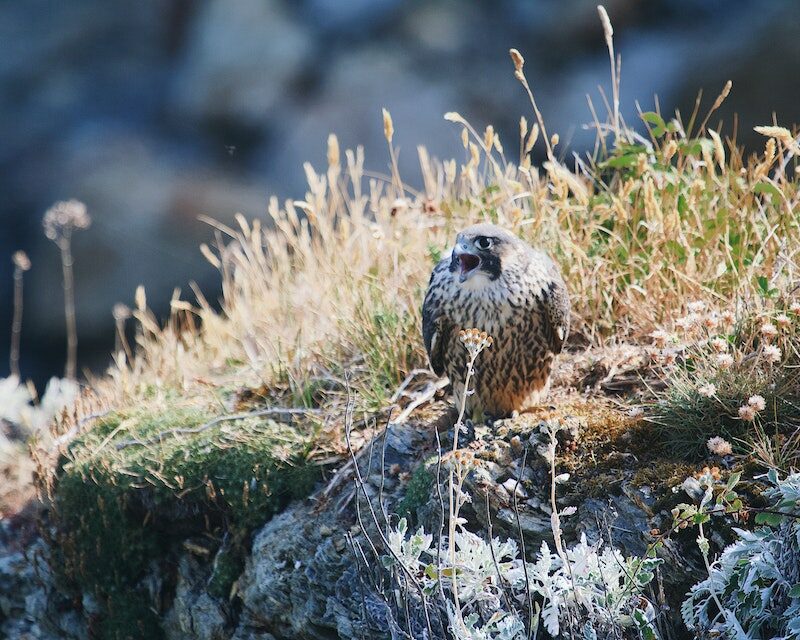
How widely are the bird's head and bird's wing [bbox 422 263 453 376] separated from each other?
4.4 inches

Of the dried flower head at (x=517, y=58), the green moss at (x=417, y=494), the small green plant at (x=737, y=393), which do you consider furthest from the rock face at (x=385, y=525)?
the dried flower head at (x=517, y=58)

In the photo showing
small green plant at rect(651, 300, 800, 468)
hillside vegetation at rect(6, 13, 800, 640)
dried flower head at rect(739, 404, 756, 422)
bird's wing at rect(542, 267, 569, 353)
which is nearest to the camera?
hillside vegetation at rect(6, 13, 800, 640)

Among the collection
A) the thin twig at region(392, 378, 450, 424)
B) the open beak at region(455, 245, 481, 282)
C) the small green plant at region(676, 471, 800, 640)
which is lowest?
the small green plant at region(676, 471, 800, 640)

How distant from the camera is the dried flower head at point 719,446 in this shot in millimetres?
2553

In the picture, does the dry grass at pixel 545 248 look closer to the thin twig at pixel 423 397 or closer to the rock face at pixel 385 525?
the thin twig at pixel 423 397

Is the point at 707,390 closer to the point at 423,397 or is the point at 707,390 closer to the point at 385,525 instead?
the point at 385,525

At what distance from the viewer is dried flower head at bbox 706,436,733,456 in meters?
2.55

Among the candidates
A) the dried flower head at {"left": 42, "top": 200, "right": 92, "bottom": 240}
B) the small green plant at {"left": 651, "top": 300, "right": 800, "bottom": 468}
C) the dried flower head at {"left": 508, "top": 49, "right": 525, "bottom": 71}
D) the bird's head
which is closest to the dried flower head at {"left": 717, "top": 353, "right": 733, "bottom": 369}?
the small green plant at {"left": 651, "top": 300, "right": 800, "bottom": 468}

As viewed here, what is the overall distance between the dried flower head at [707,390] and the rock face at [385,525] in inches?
8.0

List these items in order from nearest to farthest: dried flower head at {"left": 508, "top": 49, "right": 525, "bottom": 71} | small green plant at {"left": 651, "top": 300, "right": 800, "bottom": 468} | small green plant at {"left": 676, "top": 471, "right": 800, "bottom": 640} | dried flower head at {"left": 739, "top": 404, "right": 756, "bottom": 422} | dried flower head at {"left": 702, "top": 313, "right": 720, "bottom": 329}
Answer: small green plant at {"left": 676, "top": 471, "right": 800, "bottom": 640}, dried flower head at {"left": 739, "top": 404, "right": 756, "bottom": 422}, small green plant at {"left": 651, "top": 300, "right": 800, "bottom": 468}, dried flower head at {"left": 702, "top": 313, "right": 720, "bottom": 329}, dried flower head at {"left": 508, "top": 49, "right": 525, "bottom": 71}

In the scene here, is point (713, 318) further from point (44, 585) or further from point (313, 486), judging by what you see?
point (44, 585)

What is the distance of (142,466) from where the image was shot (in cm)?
346

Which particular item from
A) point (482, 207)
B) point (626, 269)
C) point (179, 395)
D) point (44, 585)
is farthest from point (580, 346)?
point (44, 585)

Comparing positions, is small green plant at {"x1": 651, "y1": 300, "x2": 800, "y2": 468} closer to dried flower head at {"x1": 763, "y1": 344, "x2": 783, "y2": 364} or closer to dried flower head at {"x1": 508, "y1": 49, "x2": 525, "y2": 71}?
dried flower head at {"x1": 763, "y1": 344, "x2": 783, "y2": 364}
